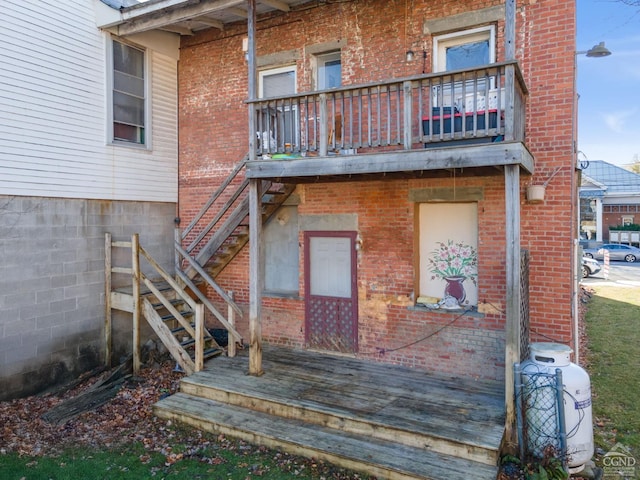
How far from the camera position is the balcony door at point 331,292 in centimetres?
752

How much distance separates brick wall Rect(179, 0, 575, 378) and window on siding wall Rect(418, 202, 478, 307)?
29 centimetres

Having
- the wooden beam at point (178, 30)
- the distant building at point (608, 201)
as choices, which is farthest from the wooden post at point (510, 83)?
the distant building at point (608, 201)

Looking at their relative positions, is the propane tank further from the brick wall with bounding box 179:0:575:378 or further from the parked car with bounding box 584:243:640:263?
the parked car with bounding box 584:243:640:263

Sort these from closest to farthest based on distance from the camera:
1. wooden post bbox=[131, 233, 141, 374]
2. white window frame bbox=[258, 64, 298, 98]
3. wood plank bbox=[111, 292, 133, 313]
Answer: wooden post bbox=[131, 233, 141, 374] < wood plank bbox=[111, 292, 133, 313] < white window frame bbox=[258, 64, 298, 98]

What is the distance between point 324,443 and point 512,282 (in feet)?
9.49

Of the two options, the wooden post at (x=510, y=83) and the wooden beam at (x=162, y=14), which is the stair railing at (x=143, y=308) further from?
the wooden post at (x=510, y=83)

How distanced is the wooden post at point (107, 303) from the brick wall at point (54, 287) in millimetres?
74

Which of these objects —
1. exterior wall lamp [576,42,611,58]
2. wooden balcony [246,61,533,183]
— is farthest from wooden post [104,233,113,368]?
exterior wall lamp [576,42,611,58]

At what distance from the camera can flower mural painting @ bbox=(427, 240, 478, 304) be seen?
678cm

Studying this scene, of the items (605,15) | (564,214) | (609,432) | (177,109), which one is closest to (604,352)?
(609,432)

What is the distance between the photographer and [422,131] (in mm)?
5469

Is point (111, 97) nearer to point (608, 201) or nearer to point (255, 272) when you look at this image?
point (255, 272)

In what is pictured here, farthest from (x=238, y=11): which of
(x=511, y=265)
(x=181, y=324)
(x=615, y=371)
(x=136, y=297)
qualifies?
(x=615, y=371)

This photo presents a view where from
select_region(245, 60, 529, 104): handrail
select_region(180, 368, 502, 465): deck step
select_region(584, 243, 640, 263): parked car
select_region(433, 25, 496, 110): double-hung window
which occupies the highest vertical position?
select_region(433, 25, 496, 110): double-hung window
